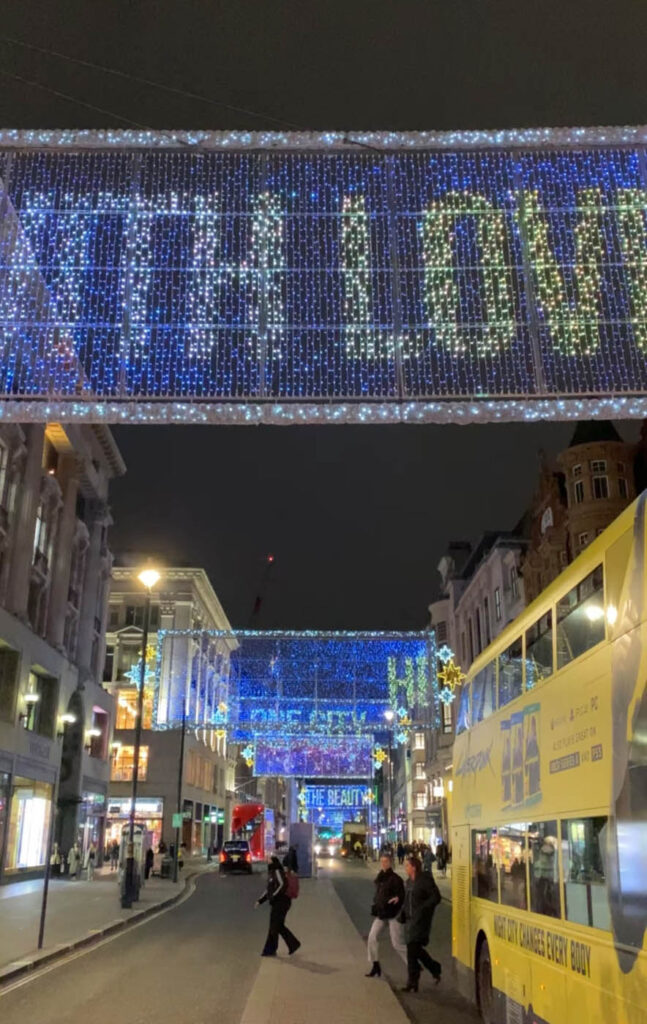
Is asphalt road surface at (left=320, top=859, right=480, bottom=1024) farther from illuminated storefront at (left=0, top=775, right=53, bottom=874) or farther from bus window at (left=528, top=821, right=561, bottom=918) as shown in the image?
illuminated storefront at (left=0, top=775, right=53, bottom=874)

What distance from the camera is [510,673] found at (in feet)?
31.2

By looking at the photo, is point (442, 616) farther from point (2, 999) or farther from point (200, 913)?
point (2, 999)

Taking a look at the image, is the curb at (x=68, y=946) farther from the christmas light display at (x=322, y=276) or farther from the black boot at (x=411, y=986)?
the christmas light display at (x=322, y=276)

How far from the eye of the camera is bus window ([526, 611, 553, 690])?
7.97m

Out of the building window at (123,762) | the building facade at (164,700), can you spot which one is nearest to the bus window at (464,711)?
the building facade at (164,700)

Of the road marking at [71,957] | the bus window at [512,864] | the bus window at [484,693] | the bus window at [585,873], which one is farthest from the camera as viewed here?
the road marking at [71,957]

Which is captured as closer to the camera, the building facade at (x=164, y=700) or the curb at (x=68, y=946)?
the curb at (x=68, y=946)

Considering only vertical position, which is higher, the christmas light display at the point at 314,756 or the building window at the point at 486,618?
the building window at the point at 486,618

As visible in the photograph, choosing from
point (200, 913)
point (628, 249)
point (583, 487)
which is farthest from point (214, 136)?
point (583, 487)

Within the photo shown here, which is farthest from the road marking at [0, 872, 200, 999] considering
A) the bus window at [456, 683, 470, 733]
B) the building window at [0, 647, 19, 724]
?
the building window at [0, 647, 19, 724]

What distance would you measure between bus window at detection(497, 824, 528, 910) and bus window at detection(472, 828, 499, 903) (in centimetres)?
35

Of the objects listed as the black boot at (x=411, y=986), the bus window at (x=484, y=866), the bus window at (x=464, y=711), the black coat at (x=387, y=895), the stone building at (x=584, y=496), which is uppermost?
the stone building at (x=584, y=496)

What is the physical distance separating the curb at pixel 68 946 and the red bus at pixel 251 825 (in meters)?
31.5

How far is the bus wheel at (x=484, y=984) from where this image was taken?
932 cm
